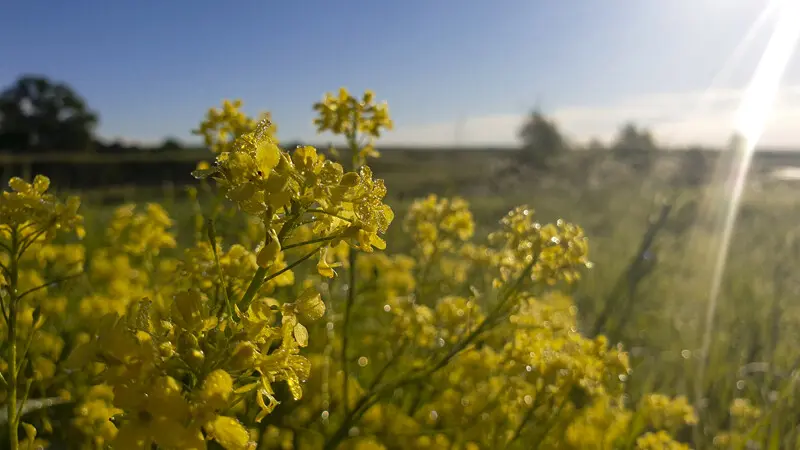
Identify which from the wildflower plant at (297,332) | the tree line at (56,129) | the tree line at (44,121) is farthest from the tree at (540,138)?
the wildflower plant at (297,332)

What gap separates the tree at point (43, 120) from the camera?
24672mm

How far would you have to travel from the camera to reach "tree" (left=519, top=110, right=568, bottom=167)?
3428 cm

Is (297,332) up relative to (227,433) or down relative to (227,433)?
up

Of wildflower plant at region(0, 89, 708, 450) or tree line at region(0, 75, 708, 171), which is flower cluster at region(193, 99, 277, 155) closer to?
wildflower plant at region(0, 89, 708, 450)

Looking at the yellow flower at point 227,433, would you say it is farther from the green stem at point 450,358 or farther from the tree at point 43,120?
the tree at point 43,120

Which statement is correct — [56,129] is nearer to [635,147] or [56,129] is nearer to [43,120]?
[43,120]

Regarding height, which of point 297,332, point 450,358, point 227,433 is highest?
point 297,332

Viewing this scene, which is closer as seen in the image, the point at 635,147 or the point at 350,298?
the point at 350,298

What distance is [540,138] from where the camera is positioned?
3625 cm

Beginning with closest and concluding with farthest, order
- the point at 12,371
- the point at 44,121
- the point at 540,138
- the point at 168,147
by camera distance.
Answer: the point at 12,371, the point at 168,147, the point at 44,121, the point at 540,138

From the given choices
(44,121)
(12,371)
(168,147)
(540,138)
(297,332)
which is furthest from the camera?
(540,138)

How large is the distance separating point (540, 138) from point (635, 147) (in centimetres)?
592

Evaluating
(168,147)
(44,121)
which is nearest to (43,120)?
(44,121)

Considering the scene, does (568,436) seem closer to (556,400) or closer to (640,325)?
(556,400)
